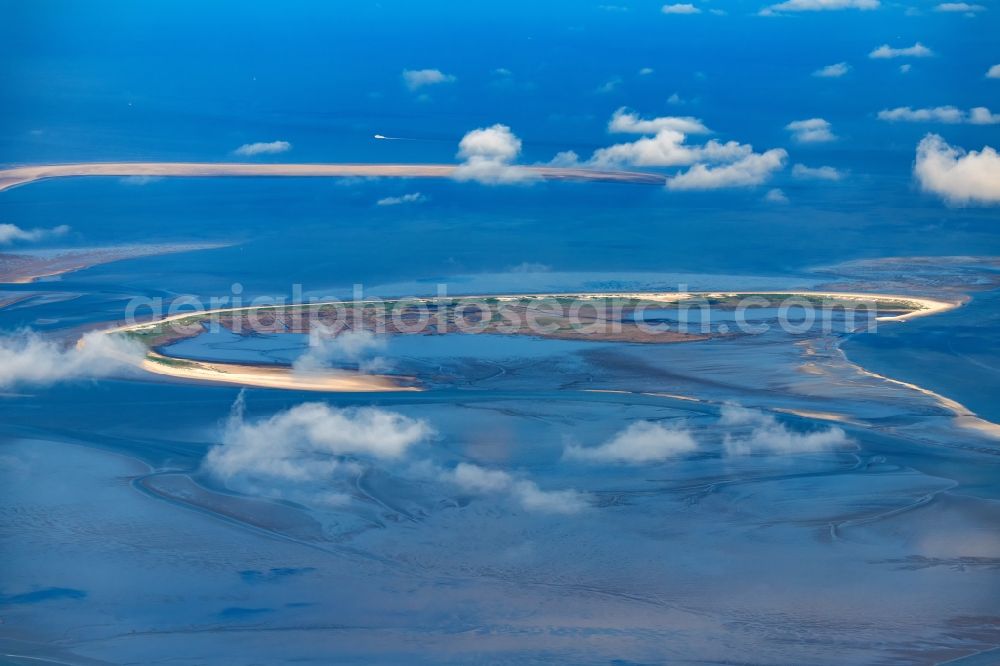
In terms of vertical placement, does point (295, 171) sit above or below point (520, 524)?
above

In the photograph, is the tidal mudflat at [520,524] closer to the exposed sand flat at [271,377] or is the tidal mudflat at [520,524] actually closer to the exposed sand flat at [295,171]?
the exposed sand flat at [271,377]

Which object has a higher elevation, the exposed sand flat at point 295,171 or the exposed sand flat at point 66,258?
the exposed sand flat at point 295,171

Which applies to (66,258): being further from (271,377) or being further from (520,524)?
(520,524)

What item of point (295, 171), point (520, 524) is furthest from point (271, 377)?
point (295, 171)

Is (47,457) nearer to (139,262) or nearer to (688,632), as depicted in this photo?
(688,632)

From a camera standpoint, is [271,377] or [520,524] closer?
[520,524]

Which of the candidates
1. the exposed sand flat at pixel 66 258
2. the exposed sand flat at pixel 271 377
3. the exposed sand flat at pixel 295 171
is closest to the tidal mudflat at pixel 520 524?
the exposed sand flat at pixel 271 377

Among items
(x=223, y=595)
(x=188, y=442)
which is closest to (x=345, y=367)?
(x=188, y=442)

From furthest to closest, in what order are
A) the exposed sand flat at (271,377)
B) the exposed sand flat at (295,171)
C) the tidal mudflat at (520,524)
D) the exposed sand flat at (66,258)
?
1. the exposed sand flat at (295,171)
2. the exposed sand flat at (66,258)
3. the exposed sand flat at (271,377)
4. the tidal mudflat at (520,524)
